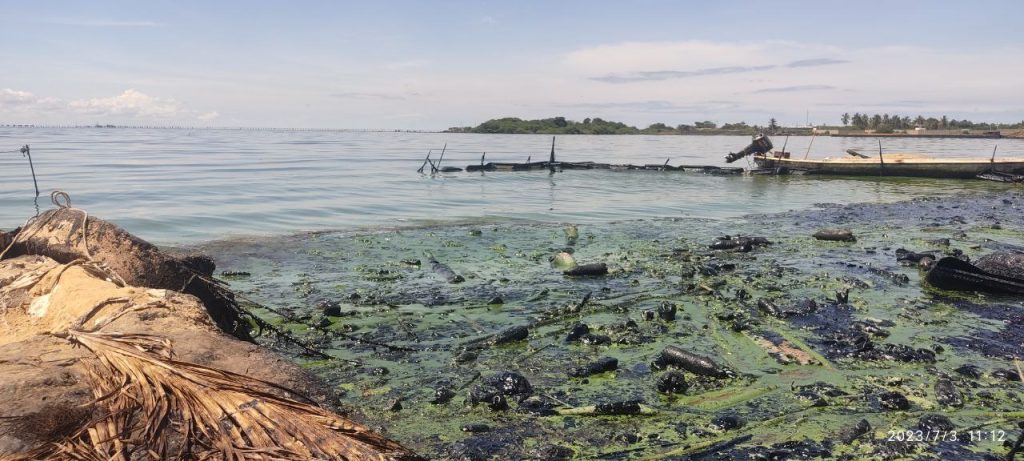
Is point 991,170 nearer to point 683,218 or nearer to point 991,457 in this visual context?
point 683,218

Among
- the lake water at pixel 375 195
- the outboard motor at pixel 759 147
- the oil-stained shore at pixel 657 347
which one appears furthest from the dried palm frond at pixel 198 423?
the outboard motor at pixel 759 147

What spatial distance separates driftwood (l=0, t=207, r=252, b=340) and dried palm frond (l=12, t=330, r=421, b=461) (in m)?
3.39

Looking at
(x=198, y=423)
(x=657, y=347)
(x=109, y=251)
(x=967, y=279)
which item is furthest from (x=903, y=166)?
(x=198, y=423)

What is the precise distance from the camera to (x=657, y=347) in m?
9.14

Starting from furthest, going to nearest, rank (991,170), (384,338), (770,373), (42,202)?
(991,170), (42,202), (384,338), (770,373)

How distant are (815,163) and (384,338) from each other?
4242cm

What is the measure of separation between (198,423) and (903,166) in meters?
47.2

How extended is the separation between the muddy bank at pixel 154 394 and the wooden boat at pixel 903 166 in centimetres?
4548

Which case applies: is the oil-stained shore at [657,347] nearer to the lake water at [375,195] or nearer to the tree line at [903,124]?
the lake water at [375,195]

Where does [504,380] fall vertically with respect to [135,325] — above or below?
below

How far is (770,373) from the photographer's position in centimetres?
812

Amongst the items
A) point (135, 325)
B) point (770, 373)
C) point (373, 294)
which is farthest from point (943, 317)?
point (135, 325)

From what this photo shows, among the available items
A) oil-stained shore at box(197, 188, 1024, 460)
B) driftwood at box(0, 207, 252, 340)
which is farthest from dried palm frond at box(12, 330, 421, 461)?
driftwood at box(0, 207, 252, 340)

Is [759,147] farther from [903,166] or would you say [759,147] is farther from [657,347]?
[657,347]
